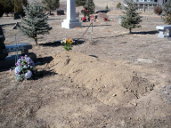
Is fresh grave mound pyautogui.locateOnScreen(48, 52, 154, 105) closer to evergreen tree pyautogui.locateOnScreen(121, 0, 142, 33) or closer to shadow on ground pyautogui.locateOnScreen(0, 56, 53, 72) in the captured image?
shadow on ground pyautogui.locateOnScreen(0, 56, 53, 72)

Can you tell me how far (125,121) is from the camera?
18.6 feet

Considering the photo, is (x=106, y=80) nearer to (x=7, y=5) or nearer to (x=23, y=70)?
→ (x=23, y=70)

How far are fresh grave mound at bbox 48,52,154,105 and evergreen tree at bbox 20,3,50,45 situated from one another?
4899 mm

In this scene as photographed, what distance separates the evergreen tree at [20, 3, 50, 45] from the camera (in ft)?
43.6

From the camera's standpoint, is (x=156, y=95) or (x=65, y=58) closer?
(x=156, y=95)

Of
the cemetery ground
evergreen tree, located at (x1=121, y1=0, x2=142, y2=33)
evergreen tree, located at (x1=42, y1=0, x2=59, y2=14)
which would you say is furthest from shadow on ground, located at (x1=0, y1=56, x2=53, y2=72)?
evergreen tree, located at (x1=42, y1=0, x2=59, y2=14)

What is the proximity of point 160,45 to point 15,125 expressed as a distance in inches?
413

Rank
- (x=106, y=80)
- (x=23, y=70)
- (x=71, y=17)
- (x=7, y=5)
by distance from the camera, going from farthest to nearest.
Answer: (x=7, y=5) → (x=71, y=17) → (x=23, y=70) → (x=106, y=80)

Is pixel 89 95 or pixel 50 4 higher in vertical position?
pixel 50 4

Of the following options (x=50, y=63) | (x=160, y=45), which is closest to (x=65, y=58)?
(x=50, y=63)

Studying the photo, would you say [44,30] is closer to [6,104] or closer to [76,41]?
[76,41]

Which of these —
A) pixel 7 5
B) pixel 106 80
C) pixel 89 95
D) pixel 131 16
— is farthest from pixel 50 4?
pixel 89 95

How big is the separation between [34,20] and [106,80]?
7.42 metres

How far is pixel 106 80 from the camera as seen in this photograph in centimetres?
752
